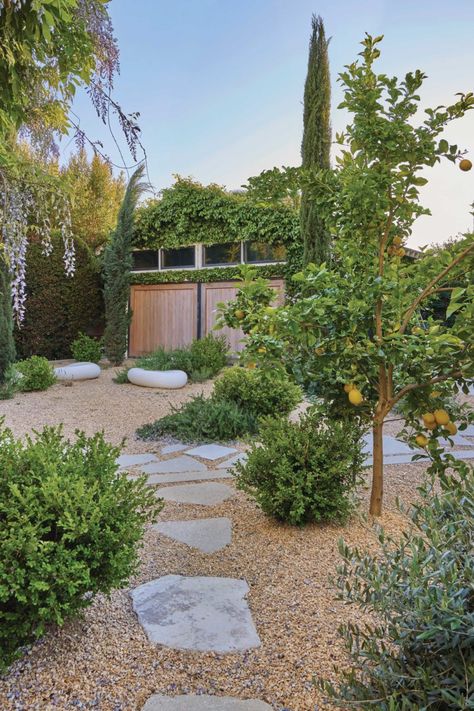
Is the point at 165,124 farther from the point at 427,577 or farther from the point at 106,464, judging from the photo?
the point at 427,577

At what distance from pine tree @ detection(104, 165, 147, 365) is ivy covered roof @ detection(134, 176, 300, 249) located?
0.95 metres

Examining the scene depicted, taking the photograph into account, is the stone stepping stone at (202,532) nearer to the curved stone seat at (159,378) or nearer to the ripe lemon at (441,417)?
the ripe lemon at (441,417)

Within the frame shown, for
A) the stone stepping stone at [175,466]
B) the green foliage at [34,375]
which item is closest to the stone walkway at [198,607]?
the stone stepping stone at [175,466]

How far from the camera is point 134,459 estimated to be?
4.00 meters

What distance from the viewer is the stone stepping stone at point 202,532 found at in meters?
2.29

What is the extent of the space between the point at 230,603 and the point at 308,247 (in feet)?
22.2

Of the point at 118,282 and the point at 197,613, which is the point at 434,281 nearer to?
the point at 197,613

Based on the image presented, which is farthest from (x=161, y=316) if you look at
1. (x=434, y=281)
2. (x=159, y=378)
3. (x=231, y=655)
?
(x=231, y=655)

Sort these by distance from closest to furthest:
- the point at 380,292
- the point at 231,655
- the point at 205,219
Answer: the point at 231,655
the point at 380,292
the point at 205,219

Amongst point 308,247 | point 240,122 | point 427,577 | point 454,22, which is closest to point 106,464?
point 427,577

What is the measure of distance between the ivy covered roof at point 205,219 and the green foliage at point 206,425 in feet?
17.7

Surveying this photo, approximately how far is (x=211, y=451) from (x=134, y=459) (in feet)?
2.25

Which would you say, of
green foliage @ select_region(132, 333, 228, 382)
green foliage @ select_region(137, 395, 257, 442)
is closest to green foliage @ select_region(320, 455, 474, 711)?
green foliage @ select_region(137, 395, 257, 442)

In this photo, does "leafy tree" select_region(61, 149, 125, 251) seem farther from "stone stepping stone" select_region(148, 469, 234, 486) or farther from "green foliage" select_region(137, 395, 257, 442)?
"stone stepping stone" select_region(148, 469, 234, 486)
